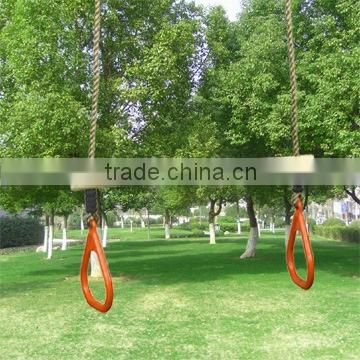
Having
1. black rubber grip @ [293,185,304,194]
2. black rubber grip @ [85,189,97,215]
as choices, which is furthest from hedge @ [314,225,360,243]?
black rubber grip @ [85,189,97,215]

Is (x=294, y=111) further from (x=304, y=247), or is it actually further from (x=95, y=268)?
(x=95, y=268)

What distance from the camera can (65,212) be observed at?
83.4 ft

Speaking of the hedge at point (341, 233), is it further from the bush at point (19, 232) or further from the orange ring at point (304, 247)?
the orange ring at point (304, 247)

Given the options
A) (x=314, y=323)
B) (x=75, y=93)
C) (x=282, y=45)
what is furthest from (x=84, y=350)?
(x=282, y=45)

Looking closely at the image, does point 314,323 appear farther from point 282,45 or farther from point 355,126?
point 282,45

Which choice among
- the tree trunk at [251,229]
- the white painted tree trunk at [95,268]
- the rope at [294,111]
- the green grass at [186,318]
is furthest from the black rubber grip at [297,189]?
the tree trunk at [251,229]

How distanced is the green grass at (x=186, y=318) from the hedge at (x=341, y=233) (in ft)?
60.1

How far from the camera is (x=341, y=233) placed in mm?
35062

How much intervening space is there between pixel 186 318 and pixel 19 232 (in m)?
25.9

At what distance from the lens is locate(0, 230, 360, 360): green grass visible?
21.0 feet

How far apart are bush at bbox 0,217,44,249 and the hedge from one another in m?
18.9

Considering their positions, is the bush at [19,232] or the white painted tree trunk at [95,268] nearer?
the white painted tree trunk at [95,268]

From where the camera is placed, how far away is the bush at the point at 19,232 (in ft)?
103

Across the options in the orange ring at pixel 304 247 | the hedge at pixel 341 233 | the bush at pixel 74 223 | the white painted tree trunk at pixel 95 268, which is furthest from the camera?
the bush at pixel 74 223
